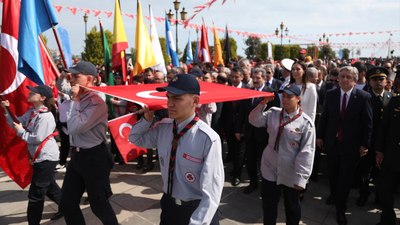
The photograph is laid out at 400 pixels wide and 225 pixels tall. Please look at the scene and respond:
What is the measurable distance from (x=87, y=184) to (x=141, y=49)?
3646 millimetres

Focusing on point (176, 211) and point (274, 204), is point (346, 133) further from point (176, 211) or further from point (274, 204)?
point (176, 211)

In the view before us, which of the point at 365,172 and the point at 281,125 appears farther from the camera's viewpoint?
the point at 365,172

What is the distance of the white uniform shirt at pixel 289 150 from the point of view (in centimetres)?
312

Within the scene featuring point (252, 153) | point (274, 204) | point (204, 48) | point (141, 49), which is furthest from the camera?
point (204, 48)

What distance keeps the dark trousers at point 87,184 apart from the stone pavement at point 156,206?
3.04ft

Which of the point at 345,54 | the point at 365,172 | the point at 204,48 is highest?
the point at 345,54

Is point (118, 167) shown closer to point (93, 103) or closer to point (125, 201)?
point (125, 201)

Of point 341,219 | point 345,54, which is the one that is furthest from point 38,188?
point 345,54

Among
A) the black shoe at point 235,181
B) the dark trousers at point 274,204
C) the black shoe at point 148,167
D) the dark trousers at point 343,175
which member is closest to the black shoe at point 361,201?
the dark trousers at point 343,175

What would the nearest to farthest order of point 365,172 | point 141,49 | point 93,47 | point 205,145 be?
point 205,145 → point 365,172 → point 141,49 → point 93,47

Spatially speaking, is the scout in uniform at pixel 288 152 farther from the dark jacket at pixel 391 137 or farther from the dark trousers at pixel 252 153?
the dark trousers at pixel 252 153

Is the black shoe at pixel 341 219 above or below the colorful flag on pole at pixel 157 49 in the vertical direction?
below

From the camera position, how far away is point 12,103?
3930 mm

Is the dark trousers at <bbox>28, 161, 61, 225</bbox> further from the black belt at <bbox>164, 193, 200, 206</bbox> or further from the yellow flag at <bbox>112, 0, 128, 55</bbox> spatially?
the yellow flag at <bbox>112, 0, 128, 55</bbox>
